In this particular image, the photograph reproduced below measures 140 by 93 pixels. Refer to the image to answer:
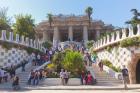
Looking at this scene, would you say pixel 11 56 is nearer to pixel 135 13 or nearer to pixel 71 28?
pixel 135 13

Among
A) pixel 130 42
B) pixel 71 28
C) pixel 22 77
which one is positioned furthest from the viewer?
pixel 71 28

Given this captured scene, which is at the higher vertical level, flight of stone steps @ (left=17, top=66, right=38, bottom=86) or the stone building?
the stone building

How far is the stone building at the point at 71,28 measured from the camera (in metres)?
82.5

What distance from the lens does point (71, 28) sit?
8306 cm

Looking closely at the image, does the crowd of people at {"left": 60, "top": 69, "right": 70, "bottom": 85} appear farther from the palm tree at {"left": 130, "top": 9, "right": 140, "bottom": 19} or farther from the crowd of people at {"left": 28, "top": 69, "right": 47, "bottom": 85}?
the palm tree at {"left": 130, "top": 9, "right": 140, "bottom": 19}

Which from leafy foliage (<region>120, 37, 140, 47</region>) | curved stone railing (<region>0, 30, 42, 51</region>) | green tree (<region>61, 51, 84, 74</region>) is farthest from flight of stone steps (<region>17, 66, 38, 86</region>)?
leafy foliage (<region>120, 37, 140, 47</region>)

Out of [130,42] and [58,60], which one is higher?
[130,42]

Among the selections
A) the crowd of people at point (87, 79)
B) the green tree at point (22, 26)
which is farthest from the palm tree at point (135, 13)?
the crowd of people at point (87, 79)

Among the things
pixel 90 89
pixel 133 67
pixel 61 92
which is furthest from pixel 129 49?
pixel 61 92

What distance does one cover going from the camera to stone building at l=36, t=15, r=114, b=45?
3248 inches

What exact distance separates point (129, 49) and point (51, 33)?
194ft

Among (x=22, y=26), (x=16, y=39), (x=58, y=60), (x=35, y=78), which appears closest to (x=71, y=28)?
(x=22, y=26)

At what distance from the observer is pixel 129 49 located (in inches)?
1161

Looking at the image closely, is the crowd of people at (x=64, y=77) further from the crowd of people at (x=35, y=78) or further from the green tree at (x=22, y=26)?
the green tree at (x=22, y=26)
